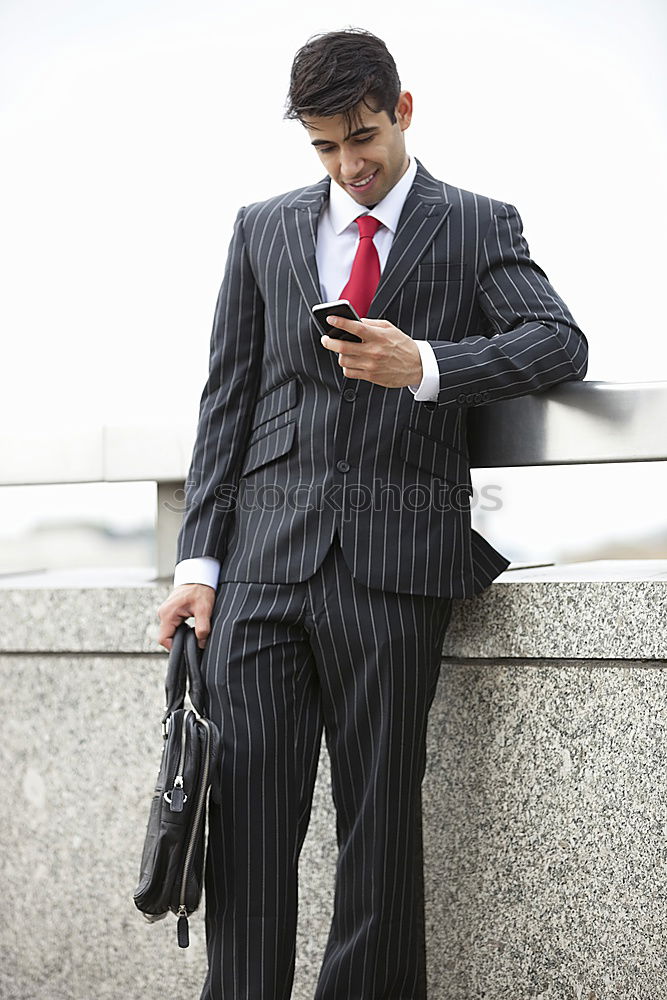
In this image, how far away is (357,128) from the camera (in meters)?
1.87

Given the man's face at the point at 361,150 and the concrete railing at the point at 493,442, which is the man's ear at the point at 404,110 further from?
Answer: the concrete railing at the point at 493,442

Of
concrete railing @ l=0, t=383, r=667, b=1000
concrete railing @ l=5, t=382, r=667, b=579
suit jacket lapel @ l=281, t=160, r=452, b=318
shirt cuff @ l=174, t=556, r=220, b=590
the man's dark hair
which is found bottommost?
concrete railing @ l=0, t=383, r=667, b=1000

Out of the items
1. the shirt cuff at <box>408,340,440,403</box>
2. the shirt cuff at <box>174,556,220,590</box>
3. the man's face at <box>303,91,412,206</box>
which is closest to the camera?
the shirt cuff at <box>408,340,440,403</box>

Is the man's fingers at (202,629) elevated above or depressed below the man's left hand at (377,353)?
below

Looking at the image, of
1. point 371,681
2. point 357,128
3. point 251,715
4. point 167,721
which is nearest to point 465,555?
point 371,681

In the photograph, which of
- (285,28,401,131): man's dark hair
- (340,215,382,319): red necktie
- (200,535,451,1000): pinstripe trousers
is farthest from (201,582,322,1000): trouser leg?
(285,28,401,131): man's dark hair

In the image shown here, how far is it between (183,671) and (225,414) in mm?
458

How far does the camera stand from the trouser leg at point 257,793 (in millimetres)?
1820

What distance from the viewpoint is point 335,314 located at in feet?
5.53

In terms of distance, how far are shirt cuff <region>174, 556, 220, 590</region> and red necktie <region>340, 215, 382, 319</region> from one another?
51 centimetres

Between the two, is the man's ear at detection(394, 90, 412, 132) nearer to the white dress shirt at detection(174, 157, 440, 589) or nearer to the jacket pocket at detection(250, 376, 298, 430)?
the white dress shirt at detection(174, 157, 440, 589)

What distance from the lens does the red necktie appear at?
1.87m

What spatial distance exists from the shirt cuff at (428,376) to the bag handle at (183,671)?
58cm

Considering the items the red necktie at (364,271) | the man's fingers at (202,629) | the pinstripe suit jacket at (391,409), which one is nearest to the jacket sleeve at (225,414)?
the pinstripe suit jacket at (391,409)
